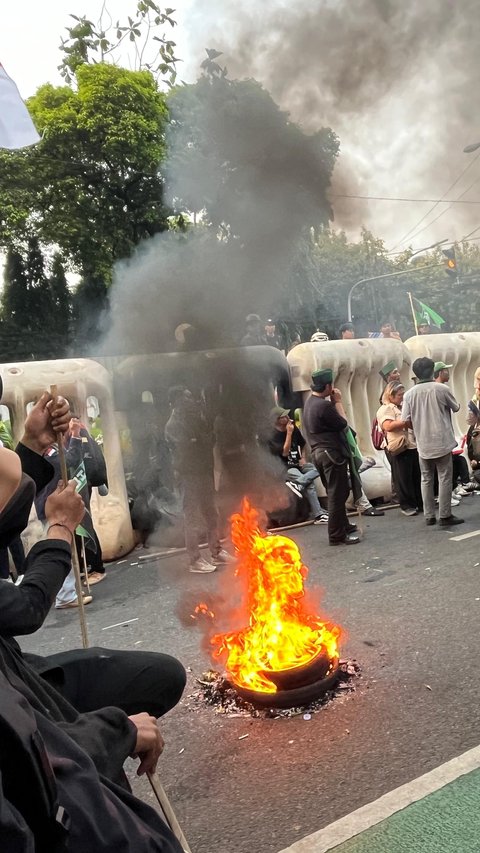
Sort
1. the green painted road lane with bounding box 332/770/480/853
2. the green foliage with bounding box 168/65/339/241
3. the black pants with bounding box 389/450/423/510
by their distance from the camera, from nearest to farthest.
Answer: the green painted road lane with bounding box 332/770/480/853
the green foliage with bounding box 168/65/339/241
the black pants with bounding box 389/450/423/510

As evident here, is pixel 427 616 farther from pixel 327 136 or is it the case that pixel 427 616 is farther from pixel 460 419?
pixel 460 419

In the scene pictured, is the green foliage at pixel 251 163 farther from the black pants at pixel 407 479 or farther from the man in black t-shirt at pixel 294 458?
the black pants at pixel 407 479

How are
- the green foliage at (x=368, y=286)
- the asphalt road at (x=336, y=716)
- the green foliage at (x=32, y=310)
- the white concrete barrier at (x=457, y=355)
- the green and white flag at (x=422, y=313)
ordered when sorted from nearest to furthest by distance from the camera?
the asphalt road at (x=336, y=716) → the green foliage at (x=368, y=286) → the white concrete barrier at (x=457, y=355) → the green and white flag at (x=422, y=313) → the green foliage at (x=32, y=310)

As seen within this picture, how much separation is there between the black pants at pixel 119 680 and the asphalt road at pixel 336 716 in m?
0.81

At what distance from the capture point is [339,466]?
24.5 feet

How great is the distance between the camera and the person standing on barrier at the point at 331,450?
7.33 metres

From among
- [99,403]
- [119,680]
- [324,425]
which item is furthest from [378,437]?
[119,680]

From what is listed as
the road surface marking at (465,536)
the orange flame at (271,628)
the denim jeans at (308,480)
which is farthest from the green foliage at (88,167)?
the orange flame at (271,628)

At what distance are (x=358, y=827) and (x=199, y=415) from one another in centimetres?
470

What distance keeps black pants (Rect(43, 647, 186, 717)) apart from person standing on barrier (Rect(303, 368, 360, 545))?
5.19 metres

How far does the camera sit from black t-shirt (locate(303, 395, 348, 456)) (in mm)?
7410

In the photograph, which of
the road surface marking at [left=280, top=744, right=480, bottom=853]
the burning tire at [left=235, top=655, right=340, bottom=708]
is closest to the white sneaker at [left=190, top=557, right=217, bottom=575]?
the burning tire at [left=235, top=655, right=340, bottom=708]

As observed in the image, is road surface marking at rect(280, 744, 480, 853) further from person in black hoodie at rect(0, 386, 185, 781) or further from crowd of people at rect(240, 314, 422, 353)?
crowd of people at rect(240, 314, 422, 353)

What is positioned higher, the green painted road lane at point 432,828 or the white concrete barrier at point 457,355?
the white concrete barrier at point 457,355
